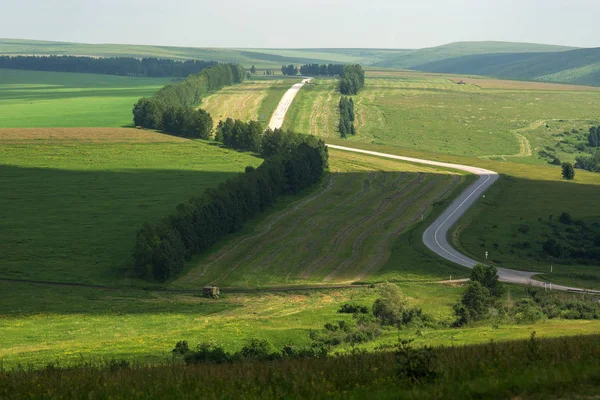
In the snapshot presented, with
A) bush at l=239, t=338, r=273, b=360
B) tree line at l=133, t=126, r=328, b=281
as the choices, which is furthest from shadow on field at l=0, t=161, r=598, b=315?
bush at l=239, t=338, r=273, b=360

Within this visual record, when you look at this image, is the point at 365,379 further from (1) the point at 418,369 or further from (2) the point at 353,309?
(2) the point at 353,309

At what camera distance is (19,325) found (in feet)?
248

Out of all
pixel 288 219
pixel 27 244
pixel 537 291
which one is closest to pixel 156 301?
pixel 27 244

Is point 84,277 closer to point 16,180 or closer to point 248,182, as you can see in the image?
point 248,182

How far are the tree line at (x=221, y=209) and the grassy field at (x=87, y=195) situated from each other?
5.31 metres

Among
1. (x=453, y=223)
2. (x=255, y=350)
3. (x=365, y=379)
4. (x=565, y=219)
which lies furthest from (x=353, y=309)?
(x=565, y=219)

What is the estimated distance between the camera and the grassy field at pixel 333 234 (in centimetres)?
10450

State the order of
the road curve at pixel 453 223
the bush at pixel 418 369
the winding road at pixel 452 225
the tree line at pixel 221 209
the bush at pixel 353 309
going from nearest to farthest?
the bush at pixel 418 369 → the bush at pixel 353 309 → the winding road at pixel 452 225 → the road curve at pixel 453 223 → the tree line at pixel 221 209

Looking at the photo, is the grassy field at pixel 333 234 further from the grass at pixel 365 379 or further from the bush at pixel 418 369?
the bush at pixel 418 369

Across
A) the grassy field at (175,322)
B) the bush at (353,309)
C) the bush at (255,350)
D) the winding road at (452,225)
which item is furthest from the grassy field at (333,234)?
the bush at (255,350)

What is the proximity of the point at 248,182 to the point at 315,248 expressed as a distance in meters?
24.3

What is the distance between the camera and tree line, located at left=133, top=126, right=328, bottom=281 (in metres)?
104

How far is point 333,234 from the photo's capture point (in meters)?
126

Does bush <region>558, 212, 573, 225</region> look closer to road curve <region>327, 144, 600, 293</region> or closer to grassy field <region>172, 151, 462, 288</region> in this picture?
road curve <region>327, 144, 600, 293</region>
